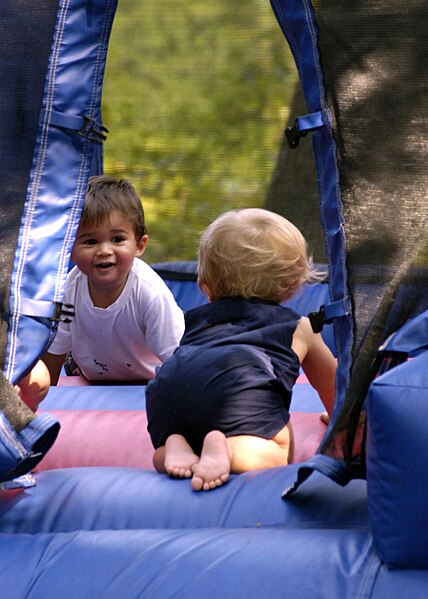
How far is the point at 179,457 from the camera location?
1.89 metres

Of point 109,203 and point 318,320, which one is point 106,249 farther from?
point 318,320

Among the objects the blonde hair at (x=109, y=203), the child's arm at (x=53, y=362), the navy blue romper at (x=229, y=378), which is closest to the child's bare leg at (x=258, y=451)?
the navy blue romper at (x=229, y=378)

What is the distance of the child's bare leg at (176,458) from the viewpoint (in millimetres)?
1834

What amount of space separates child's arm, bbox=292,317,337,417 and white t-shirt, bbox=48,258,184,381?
0.62 m

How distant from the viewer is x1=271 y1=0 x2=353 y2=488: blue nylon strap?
5.80 feet

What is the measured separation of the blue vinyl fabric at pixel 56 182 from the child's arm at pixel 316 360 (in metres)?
0.56

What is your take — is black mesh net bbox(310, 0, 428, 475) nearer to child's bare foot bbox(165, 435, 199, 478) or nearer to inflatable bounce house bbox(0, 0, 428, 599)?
inflatable bounce house bbox(0, 0, 428, 599)

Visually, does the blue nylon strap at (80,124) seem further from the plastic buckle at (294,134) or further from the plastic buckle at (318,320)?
the plastic buckle at (318,320)

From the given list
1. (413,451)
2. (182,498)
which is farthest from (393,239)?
(182,498)

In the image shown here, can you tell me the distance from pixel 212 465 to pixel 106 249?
1.14 metres

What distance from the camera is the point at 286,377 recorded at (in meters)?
2.06

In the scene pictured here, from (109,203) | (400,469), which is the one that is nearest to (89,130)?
(109,203)

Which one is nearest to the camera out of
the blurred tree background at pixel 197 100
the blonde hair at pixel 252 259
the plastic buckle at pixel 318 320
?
the plastic buckle at pixel 318 320

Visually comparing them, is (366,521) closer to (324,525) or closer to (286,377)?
(324,525)
